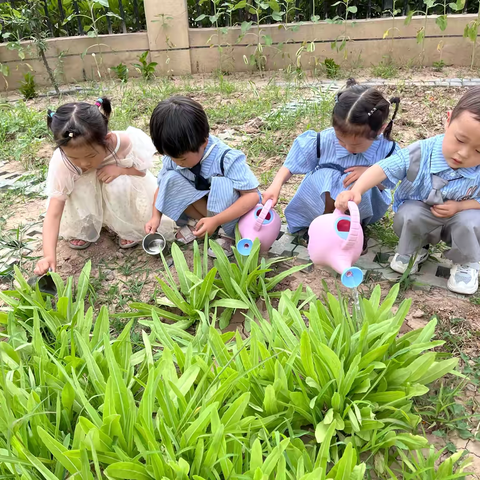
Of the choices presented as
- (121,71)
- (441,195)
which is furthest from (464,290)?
(121,71)

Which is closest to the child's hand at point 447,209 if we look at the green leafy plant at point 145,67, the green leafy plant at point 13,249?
the green leafy plant at point 13,249

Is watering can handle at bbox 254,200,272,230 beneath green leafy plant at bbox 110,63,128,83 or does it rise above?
beneath

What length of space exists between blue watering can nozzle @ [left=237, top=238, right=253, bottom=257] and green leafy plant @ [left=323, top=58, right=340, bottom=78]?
352 centimetres

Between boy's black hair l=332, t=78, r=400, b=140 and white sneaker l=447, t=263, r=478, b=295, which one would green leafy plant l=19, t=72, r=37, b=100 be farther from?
white sneaker l=447, t=263, r=478, b=295

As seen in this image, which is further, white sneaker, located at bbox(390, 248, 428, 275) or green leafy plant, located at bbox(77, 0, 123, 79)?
green leafy plant, located at bbox(77, 0, 123, 79)

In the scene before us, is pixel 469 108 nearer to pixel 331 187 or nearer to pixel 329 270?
pixel 331 187

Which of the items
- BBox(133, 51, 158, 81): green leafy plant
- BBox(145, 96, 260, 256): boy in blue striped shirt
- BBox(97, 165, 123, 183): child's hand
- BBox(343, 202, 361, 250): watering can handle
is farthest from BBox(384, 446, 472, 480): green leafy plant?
BBox(133, 51, 158, 81): green leafy plant

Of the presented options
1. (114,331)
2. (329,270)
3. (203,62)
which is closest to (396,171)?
(329,270)

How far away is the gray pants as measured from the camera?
185cm

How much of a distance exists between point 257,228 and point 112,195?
0.82m

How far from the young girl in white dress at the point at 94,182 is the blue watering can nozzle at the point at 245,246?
0.62 metres

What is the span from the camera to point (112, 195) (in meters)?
2.33

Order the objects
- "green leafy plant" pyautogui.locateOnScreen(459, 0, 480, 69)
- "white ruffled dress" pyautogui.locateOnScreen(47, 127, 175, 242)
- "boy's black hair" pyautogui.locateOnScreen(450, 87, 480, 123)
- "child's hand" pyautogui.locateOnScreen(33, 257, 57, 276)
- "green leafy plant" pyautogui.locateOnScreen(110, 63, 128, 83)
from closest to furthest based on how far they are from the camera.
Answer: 1. "boy's black hair" pyautogui.locateOnScreen(450, 87, 480, 123)
2. "child's hand" pyautogui.locateOnScreen(33, 257, 57, 276)
3. "white ruffled dress" pyautogui.locateOnScreen(47, 127, 175, 242)
4. "green leafy plant" pyautogui.locateOnScreen(459, 0, 480, 69)
5. "green leafy plant" pyautogui.locateOnScreen(110, 63, 128, 83)

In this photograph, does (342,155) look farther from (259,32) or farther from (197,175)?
(259,32)
